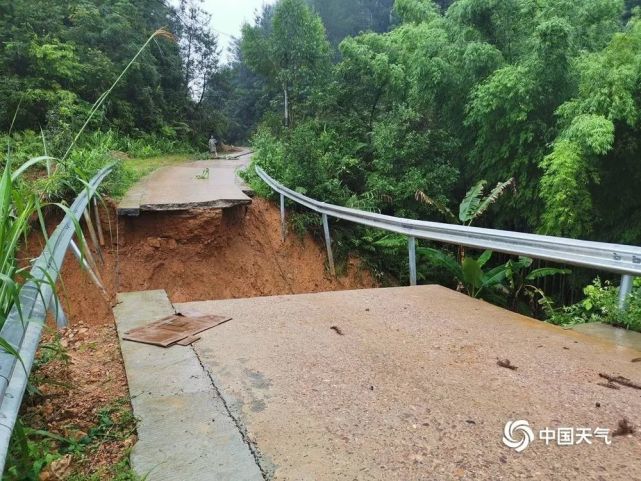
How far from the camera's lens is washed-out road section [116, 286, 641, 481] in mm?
1915

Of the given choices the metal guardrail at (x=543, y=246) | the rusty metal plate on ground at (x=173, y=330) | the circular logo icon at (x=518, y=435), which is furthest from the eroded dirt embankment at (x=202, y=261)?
the circular logo icon at (x=518, y=435)

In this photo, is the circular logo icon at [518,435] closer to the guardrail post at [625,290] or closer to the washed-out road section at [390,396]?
the washed-out road section at [390,396]

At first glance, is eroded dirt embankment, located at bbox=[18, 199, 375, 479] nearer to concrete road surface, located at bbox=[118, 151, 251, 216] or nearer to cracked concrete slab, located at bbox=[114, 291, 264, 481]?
concrete road surface, located at bbox=[118, 151, 251, 216]

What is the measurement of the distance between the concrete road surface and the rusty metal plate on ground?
516cm

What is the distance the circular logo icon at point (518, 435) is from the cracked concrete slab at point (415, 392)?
3cm

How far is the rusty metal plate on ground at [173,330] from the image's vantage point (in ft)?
10.6

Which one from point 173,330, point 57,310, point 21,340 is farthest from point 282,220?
point 21,340

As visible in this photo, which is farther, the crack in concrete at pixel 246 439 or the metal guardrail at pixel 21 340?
the crack in concrete at pixel 246 439

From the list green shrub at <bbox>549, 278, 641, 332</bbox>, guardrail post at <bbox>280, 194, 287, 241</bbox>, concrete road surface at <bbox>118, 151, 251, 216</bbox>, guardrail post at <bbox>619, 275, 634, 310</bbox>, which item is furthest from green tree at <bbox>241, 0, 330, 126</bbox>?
guardrail post at <bbox>619, 275, 634, 310</bbox>

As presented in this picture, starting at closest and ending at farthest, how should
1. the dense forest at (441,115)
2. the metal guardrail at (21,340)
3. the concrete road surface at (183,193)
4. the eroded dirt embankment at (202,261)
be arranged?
the metal guardrail at (21,340) → the eroded dirt embankment at (202,261) → the concrete road surface at (183,193) → the dense forest at (441,115)

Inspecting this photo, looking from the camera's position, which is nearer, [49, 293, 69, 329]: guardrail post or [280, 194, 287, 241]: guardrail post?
[49, 293, 69, 329]: guardrail post

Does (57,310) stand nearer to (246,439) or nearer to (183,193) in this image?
(246,439)

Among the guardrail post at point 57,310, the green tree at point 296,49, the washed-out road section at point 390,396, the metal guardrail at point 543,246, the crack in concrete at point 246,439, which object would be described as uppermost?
the green tree at point 296,49

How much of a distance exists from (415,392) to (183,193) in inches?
324
